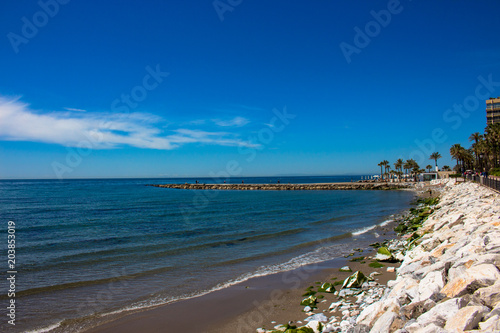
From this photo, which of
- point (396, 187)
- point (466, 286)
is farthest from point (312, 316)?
point (396, 187)

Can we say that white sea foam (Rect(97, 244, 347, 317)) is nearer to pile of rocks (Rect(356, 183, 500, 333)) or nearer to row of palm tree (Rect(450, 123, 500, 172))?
pile of rocks (Rect(356, 183, 500, 333))

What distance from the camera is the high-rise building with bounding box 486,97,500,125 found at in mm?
96688

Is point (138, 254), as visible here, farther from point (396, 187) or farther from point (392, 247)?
point (396, 187)

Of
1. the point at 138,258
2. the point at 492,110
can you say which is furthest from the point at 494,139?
the point at 138,258

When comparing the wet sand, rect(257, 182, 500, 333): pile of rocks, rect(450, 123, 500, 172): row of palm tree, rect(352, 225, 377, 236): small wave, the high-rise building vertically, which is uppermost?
the high-rise building

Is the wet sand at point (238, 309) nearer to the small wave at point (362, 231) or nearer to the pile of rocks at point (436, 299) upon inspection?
the pile of rocks at point (436, 299)

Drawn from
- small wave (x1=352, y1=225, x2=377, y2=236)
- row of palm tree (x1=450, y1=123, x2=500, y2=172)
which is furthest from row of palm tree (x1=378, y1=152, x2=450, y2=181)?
small wave (x1=352, y1=225, x2=377, y2=236)

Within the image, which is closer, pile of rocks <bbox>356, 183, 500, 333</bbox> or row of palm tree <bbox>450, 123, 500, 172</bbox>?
pile of rocks <bbox>356, 183, 500, 333</bbox>

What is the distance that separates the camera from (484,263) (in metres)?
5.84

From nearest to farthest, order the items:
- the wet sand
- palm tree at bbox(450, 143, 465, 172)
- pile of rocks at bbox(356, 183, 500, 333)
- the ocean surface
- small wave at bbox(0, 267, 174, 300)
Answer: pile of rocks at bbox(356, 183, 500, 333) → the wet sand → the ocean surface → small wave at bbox(0, 267, 174, 300) → palm tree at bbox(450, 143, 465, 172)

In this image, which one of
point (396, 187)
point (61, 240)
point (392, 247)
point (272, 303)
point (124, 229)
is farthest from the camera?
point (396, 187)

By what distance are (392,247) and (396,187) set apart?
72699 mm

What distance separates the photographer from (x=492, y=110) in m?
97.0

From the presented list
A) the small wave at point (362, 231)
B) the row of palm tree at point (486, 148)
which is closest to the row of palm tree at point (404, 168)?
the row of palm tree at point (486, 148)
